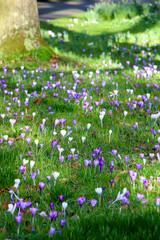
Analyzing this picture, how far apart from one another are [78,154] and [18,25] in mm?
5160

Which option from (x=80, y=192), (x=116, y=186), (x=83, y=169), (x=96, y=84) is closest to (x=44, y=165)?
(x=83, y=169)

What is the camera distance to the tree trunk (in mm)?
7331

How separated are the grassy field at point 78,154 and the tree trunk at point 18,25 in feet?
1.04

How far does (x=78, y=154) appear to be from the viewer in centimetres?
341

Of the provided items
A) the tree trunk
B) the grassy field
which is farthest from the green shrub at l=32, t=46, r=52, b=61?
the tree trunk

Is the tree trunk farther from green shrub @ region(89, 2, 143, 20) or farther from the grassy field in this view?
green shrub @ region(89, 2, 143, 20)

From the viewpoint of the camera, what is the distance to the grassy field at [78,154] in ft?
6.98

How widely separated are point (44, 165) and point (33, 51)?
16.9ft

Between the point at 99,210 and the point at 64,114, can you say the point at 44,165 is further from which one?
the point at 64,114

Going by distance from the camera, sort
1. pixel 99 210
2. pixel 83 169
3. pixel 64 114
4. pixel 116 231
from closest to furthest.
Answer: pixel 116 231
pixel 99 210
pixel 83 169
pixel 64 114

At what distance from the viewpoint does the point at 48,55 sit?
778 cm

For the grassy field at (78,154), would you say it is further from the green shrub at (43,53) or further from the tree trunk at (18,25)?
the tree trunk at (18,25)

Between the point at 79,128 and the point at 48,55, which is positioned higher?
the point at 48,55

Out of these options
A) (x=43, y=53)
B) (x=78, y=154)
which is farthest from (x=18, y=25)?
(x=78, y=154)
